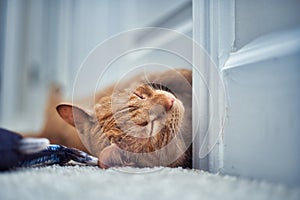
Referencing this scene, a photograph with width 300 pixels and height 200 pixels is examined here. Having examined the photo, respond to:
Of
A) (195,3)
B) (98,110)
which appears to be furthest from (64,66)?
(195,3)

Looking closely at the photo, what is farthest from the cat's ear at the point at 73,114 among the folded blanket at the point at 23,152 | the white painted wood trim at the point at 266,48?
the white painted wood trim at the point at 266,48

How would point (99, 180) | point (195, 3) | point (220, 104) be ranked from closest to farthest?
point (99, 180)
point (220, 104)
point (195, 3)

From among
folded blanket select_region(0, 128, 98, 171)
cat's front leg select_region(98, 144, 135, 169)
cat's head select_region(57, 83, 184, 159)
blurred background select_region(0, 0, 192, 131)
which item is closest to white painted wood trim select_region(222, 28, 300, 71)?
cat's head select_region(57, 83, 184, 159)

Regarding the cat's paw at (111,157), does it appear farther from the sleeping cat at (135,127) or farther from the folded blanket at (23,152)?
the folded blanket at (23,152)

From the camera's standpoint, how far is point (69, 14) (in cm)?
169

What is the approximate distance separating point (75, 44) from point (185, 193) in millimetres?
1271

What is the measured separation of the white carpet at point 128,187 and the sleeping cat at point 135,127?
21 cm

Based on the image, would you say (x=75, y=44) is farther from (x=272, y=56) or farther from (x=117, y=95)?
(x=272, y=56)

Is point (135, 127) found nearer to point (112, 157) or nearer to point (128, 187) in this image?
point (112, 157)

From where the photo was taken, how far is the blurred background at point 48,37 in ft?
5.12

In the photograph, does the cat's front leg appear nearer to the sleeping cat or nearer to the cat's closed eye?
the sleeping cat

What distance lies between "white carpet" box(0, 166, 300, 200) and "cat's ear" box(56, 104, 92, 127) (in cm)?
28

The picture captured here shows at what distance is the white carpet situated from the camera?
0.57m

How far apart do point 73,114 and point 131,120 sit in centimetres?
18
